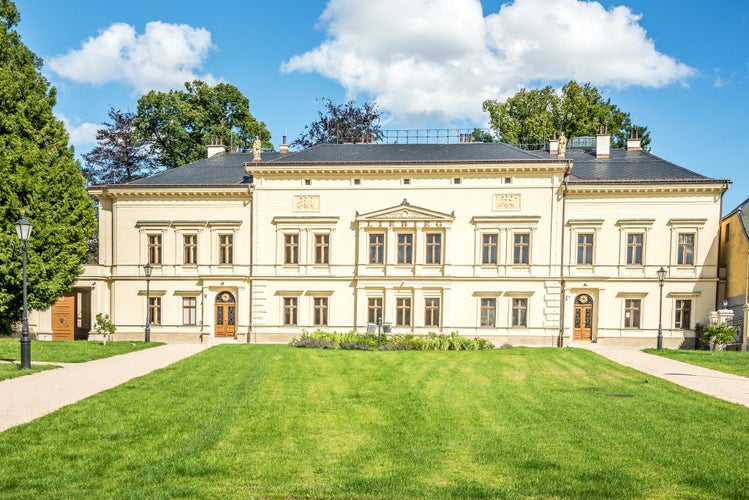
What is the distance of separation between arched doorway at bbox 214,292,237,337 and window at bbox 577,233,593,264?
1782cm

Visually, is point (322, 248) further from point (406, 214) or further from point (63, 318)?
point (63, 318)

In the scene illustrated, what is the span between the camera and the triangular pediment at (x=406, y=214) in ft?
95.1

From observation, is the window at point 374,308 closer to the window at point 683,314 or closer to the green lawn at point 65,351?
the green lawn at point 65,351

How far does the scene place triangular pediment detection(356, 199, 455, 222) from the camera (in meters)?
29.0

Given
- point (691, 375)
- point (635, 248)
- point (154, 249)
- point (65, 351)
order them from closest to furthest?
point (691, 375), point (65, 351), point (635, 248), point (154, 249)

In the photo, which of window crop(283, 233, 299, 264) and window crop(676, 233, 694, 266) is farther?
window crop(283, 233, 299, 264)

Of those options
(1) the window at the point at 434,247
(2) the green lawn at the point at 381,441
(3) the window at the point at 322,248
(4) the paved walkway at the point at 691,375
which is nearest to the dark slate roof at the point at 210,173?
(3) the window at the point at 322,248

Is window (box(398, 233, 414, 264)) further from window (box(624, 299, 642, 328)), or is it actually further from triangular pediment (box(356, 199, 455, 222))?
window (box(624, 299, 642, 328))

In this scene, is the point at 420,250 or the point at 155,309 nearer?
the point at 420,250

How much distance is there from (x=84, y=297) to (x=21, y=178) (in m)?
8.91

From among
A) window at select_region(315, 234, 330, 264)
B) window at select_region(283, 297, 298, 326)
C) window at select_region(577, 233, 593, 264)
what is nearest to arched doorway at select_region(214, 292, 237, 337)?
window at select_region(283, 297, 298, 326)

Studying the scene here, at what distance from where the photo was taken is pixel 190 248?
3062cm

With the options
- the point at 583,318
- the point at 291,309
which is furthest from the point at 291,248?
the point at 583,318

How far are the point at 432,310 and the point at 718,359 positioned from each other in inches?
495
